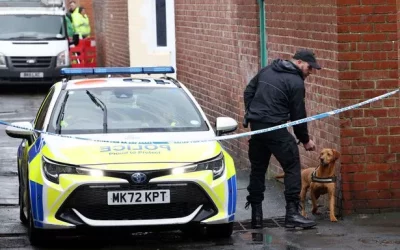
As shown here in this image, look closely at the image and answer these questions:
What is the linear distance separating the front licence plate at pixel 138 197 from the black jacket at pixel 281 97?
150cm

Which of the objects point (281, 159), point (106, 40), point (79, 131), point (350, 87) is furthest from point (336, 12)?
point (106, 40)

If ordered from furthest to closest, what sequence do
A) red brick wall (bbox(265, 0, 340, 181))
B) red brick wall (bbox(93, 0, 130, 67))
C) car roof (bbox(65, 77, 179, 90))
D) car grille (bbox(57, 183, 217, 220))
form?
red brick wall (bbox(93, 0, 130, 67)) < red brick wall (bbox(265, 0, 340, 181)) < car roof (bbox(65, 77, 179, 90)) < car grille (bbox(57, 183, 217, 220))

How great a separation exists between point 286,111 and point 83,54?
22.7 meters

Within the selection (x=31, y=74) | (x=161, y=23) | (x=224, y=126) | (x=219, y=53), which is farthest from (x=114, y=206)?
(x=31, y=74)

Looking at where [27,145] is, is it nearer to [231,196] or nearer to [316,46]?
[231,196]

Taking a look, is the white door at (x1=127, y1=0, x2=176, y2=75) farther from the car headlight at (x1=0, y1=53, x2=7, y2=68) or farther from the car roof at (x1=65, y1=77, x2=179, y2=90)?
the car roof at (x1=65, y1=77, x2=179, y2=90)

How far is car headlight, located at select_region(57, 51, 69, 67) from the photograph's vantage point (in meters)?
29.0

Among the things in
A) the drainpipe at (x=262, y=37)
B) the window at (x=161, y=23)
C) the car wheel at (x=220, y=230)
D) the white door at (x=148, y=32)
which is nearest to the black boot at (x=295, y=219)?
the car wheel at (x=220, y=230)

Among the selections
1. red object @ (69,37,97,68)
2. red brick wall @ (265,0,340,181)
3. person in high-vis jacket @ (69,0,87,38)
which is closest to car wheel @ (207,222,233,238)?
red brick wall @ (265,0,340,181)

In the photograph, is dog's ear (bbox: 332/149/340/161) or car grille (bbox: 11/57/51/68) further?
car grille (bbox: 11/57/51/68)

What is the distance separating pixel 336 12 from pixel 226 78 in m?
5.50

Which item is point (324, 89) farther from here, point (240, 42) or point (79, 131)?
point (240, 42)

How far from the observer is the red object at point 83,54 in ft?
106

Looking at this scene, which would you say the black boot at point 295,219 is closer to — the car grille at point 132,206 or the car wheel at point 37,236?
the car grille at point 132,206
